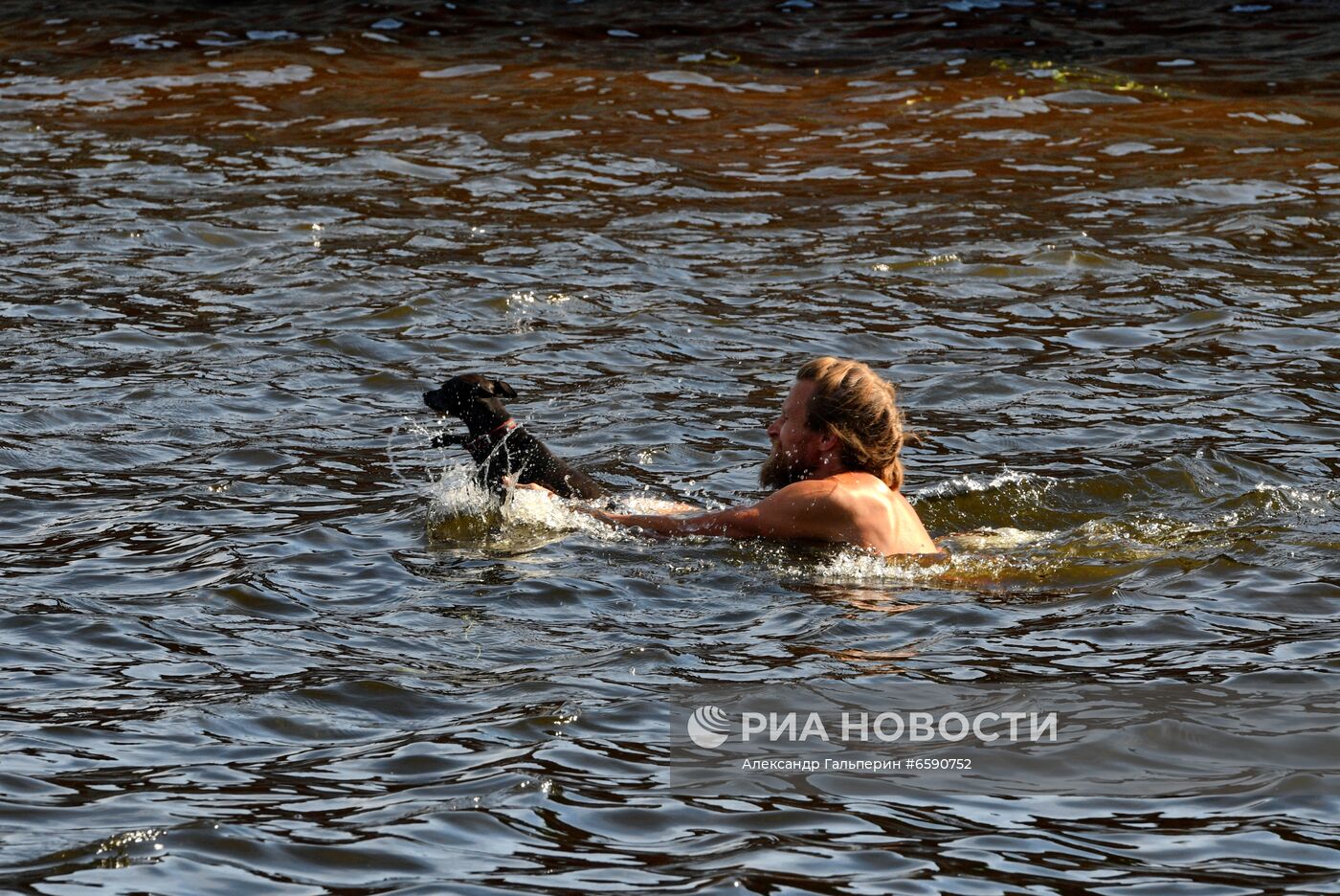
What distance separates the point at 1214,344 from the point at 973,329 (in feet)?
5.01

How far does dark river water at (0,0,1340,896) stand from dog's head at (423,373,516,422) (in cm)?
47

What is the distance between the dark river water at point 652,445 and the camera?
4.89 m

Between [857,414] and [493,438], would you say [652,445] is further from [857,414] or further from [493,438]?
[857,414]

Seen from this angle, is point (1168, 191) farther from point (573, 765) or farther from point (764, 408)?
point (573, 765)

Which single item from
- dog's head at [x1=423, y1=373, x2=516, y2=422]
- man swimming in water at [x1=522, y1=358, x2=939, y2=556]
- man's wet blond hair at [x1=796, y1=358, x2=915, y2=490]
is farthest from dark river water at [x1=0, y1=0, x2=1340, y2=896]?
man's wet blond hair at [x1=796, y1=358, x2=915, y2=490]

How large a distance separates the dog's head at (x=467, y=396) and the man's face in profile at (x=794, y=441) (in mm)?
1255

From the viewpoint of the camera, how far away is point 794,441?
8.00m

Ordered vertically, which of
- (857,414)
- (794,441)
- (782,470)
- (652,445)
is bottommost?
(652,445)

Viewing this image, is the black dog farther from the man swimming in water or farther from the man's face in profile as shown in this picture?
the man's face in profile

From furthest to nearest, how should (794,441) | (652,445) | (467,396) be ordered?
(652,445), (794,441), (467,396)

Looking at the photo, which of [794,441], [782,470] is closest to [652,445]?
[782,470]

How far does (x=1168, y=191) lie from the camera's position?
48.3 ft

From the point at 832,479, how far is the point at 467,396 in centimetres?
167

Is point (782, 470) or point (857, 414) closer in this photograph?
point (857, 414)
